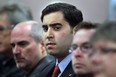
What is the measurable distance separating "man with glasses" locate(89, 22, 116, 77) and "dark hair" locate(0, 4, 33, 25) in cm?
146

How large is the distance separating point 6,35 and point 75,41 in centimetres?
74

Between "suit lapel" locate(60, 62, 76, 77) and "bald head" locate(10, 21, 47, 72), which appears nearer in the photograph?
"suit lapel" locate(60, 62, 76, 77)

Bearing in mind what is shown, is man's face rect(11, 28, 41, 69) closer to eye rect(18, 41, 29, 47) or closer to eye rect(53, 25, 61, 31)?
eye rect(18, 41, 29, 47)

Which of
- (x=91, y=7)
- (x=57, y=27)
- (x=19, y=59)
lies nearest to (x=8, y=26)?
(x=19, y=59)

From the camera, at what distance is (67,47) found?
273cm

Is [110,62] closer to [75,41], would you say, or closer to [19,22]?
[75,41]

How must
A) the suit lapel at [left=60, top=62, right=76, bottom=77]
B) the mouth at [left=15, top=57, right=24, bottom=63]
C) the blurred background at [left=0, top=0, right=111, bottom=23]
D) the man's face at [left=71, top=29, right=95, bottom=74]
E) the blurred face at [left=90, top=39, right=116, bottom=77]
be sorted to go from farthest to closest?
1. the blurred background at [left=0, top=0, right=111, bottom=23]
2. the mouth at [left=15, top=57, right=24, bottom=63]
3. the suit lapel at [left=60, top=62, right=76, bottom=77]
4. the man's face at [left=71, top=29, right=95, bottom=74]
5. the blurred face at [left=90, top=39, right=116, bottom=77]

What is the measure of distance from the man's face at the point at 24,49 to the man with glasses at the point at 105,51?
1.38 m

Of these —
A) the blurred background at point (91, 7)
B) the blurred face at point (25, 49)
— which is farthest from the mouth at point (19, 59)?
the blurred background at point (91, 7)

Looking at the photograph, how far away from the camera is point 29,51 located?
108 inches

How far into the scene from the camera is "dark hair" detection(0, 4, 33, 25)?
109 inches

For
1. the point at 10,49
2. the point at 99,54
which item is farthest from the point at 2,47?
the point at 99,54

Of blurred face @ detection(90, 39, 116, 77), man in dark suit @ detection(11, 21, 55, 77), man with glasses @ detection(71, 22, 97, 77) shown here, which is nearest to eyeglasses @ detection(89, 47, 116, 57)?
blurred face @ detection(90, 39, 116, 77)

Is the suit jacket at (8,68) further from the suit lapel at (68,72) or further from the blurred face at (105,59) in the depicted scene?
the blurred face at (105,59)
